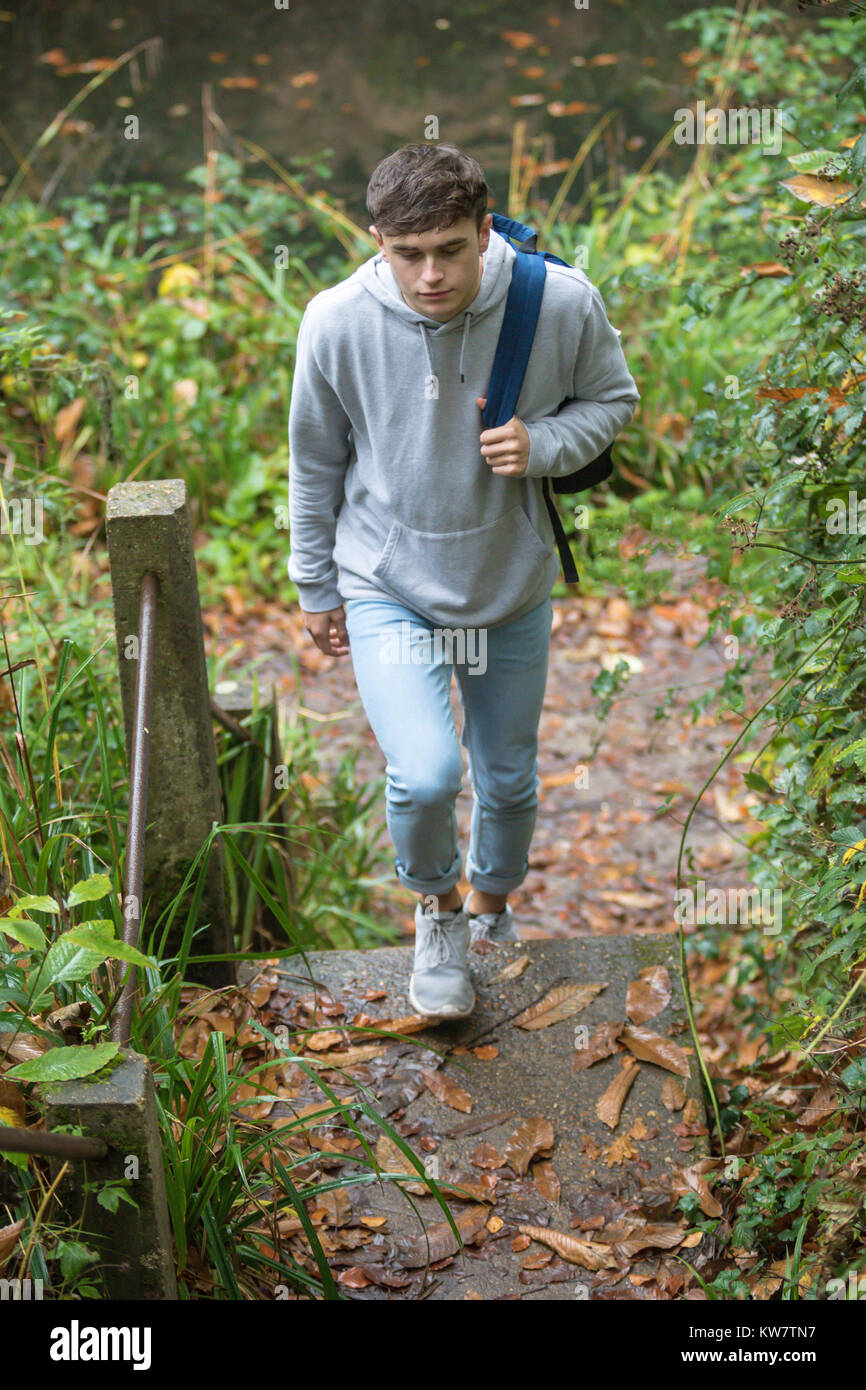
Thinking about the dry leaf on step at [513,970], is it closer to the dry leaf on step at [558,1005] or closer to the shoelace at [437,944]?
the dry leaf on step at [558,1005]

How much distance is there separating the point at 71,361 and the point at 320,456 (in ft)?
3.62

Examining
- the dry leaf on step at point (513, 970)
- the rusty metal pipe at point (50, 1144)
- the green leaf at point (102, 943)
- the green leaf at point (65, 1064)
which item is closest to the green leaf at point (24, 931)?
the green leaf at point (102, 943)

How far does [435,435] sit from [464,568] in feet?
0.92

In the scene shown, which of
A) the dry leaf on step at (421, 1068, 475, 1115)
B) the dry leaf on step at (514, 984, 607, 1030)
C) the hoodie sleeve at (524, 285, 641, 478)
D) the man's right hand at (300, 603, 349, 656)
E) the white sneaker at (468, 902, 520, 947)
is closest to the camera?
the hoodie sleeve at (524, 285, 641, 478)

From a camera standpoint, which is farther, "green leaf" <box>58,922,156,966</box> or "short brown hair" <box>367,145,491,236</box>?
"short brown hair" <box>367,145,491,236</box>

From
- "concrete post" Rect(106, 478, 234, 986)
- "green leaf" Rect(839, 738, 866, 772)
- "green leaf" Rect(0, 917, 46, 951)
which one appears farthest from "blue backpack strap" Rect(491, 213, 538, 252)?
"green leaf" Rect(0, 917, 46, 951)

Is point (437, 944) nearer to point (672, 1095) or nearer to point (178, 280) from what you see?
point (672, 1095)

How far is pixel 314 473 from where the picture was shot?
2.68 m

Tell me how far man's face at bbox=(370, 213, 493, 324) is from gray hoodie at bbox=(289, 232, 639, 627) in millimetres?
82

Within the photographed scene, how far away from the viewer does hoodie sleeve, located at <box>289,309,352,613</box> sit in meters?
2.56

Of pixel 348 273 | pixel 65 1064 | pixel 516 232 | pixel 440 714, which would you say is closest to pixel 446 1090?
pixel 440 714

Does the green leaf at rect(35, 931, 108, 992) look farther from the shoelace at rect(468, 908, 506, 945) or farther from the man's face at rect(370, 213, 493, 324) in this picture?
the shoelace at rect(468, 908, 506, 945)

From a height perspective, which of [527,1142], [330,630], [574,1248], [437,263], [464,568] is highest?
[437,263]

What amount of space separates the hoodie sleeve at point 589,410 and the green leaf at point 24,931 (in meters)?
1.28
